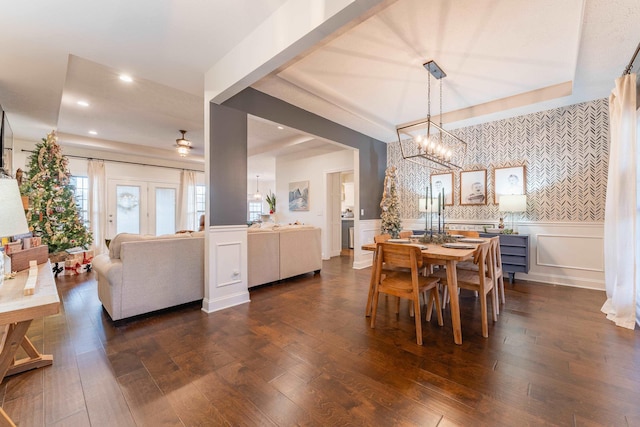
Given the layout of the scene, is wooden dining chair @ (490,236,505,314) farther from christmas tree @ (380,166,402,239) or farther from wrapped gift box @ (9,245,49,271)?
wrapped gift box @ (9,245,49,271)

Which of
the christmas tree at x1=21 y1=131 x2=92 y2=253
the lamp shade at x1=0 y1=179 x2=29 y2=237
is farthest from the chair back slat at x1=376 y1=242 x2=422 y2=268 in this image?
the christmas tree at x1=21 y1=131 x2=92 y2=253

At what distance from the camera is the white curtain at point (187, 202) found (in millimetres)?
7677

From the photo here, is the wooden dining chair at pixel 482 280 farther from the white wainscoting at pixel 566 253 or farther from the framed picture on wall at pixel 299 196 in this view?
the framed picture on wall at pixel 299 196

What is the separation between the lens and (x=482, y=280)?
7.49 feet

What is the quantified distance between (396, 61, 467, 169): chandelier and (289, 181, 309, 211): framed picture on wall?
2.70 metres

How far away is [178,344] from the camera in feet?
7.01

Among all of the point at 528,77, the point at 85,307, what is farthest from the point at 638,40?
the point at 85,307

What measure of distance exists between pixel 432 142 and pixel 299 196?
4174 millimetres

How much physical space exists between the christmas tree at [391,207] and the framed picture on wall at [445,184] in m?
0.76

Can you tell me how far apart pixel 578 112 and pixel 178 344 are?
19.0 feet

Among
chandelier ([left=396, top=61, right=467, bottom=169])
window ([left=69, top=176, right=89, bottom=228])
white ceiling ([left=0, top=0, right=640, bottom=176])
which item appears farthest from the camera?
window ([left=69, top=176, right=89, bottom=228])

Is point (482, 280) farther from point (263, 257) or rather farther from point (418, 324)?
point (263, 257)

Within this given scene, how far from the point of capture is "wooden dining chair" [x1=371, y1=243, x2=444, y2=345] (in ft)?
7.12

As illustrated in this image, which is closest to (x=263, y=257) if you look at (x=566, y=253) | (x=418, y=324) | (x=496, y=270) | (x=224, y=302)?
(x=224, y=302)
